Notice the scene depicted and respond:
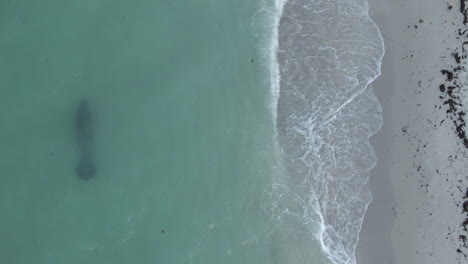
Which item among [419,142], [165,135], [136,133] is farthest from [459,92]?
[136,133]

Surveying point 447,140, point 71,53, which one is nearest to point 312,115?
point 447,140

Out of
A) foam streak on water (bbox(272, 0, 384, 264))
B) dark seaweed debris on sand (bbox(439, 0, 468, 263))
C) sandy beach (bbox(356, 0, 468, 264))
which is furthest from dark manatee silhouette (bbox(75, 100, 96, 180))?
dark seaweed debris on sand (bbox(439, 0, 468, 263))

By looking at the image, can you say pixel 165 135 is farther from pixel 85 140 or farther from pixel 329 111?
pixel 329 111

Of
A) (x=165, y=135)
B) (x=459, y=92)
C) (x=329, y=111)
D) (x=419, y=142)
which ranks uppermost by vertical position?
(x=459, y=92)

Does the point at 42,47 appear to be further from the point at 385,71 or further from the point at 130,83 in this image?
the point at 385,71

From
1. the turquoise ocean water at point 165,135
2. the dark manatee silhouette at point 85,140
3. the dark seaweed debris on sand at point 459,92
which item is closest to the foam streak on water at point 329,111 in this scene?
the turquoise ocean water at point 165,135

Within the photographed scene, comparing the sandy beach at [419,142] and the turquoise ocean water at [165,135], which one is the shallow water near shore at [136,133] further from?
the sandy beach at [419,142]
